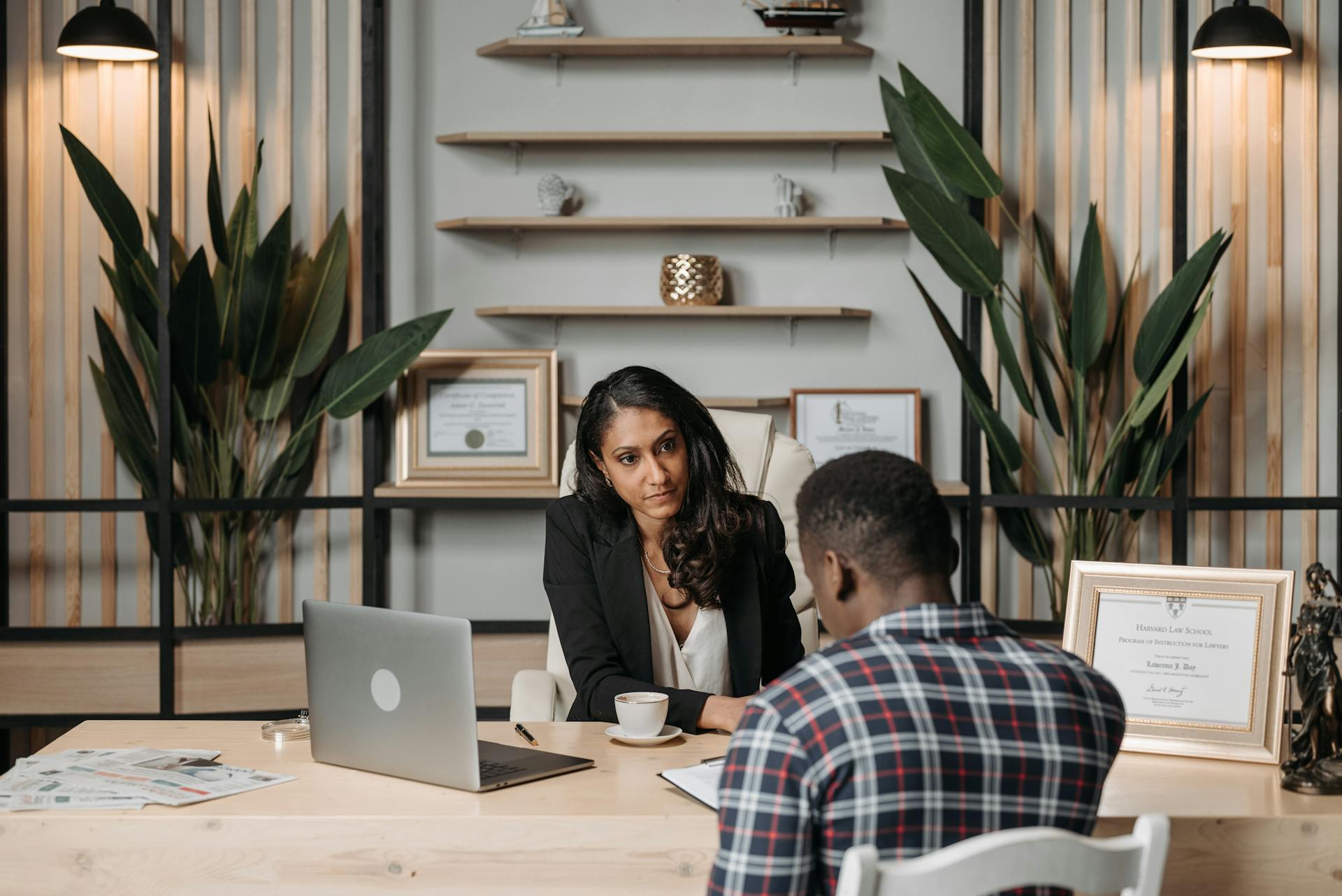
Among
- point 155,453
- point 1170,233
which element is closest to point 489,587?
point 155,453

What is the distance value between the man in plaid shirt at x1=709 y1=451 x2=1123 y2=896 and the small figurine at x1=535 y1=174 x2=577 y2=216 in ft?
8.93

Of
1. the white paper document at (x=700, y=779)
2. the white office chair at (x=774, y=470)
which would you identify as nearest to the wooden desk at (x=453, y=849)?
the white paper document at (x=700, y=779)

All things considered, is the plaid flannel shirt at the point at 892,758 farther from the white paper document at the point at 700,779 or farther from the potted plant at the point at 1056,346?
the potted plant at the point at 1056,346

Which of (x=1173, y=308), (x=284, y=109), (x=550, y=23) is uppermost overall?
(x=550, y=23)

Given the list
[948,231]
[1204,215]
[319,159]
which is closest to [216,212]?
[319,159]

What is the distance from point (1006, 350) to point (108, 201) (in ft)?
7.74

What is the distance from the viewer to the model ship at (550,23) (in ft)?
11.9

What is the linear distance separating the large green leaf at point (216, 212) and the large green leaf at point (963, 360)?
1.86 m

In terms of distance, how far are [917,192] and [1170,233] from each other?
822 mm

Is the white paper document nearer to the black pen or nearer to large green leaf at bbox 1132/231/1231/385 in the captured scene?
the black pen

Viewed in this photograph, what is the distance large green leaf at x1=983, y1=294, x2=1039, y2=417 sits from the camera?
3338 mm

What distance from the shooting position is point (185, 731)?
1.90m

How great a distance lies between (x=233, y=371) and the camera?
355cm

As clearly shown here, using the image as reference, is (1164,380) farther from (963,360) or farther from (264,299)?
(264,299)
